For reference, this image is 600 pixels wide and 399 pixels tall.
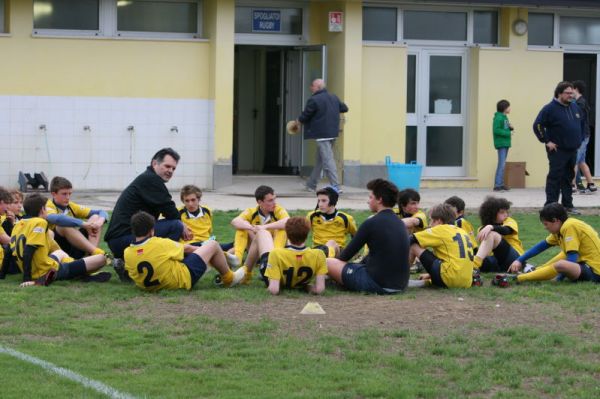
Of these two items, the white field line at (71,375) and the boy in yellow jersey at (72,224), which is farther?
the boy in yellow jersey at (72,224)

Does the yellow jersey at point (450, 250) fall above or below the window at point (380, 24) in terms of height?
below

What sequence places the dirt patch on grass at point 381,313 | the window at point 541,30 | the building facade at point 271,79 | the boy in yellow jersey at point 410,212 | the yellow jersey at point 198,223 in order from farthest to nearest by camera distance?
the window at point 541,30, the building facade at point 271,79, the yellow jersey at point 198,223, the boy in yellow jersey at point 410,212, the dirt patch on grass at point 381,313

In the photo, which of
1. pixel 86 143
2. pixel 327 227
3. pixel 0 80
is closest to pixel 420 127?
pixel 86 143

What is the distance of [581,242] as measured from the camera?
12102mm

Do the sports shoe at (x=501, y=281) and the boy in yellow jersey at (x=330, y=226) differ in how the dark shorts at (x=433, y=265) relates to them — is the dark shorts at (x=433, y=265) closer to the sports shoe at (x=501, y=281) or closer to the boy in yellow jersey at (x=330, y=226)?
the sports shoe at (x=501, y=281)

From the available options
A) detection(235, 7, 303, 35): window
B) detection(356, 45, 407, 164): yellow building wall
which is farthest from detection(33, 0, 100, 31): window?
detection(356, 45, 407, 164): yellow building wall

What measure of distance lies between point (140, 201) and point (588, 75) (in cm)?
1568

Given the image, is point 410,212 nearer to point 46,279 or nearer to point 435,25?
point 46,279

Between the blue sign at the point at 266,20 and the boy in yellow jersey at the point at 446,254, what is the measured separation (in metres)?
12.4

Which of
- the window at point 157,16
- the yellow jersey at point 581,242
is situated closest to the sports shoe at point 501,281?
the yellow jersey at point 581,242

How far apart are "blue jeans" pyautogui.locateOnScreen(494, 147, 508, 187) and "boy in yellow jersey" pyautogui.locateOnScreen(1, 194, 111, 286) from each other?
1278 centimetres

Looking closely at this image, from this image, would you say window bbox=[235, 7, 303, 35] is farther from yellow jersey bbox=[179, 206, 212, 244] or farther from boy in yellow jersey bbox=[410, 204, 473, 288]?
boy in yellow jersey bbox=[410, 204, 473, 288]

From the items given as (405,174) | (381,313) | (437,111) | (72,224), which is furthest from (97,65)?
(381,313)

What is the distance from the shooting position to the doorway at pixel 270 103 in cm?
2464
